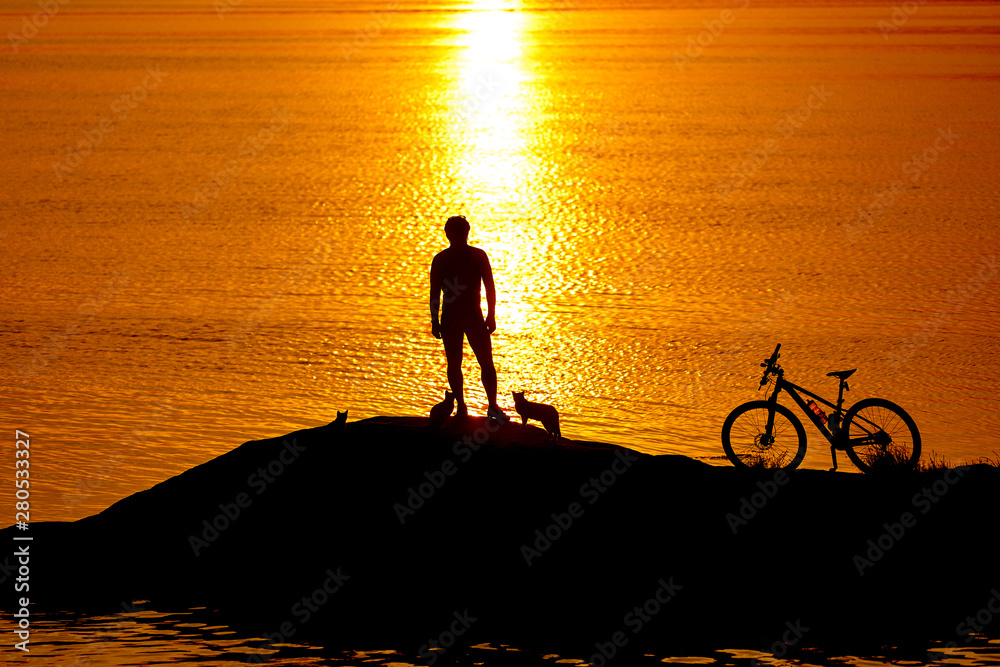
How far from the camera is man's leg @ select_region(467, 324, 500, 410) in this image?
1453 cm

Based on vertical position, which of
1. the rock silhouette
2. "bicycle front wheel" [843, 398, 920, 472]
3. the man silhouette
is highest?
the man silhouette

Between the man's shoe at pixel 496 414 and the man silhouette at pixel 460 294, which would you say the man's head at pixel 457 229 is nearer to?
the man silhouette at pixel 460 294

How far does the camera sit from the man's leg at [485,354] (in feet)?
47.7

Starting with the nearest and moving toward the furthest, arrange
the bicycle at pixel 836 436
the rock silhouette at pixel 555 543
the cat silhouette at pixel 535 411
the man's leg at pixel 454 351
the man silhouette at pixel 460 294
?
the man silhouette at pixel 460 294
the cat silhouette at pixel 535 411
the man's leg at pixel 454 351
the rock silhouette at pixel 555 543
the bicycle at pixel 836 436

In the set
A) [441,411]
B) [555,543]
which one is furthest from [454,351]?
[555,543]

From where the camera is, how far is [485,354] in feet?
48.1

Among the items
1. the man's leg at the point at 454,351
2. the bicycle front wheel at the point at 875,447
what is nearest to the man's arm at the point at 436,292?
the man's leg at the point at 454,351

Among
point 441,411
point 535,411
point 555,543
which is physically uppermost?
point 441,411

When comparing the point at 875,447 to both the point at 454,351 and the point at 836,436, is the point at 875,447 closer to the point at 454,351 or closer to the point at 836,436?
the point at 836,436

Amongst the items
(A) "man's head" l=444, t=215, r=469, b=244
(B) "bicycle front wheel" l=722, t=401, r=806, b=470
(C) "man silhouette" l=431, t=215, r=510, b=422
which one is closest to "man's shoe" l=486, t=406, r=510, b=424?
(C) "man silhouette" l=431, t=215, r=510, b=422

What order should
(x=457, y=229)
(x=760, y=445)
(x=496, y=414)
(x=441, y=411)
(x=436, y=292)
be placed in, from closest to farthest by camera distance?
(x=457, y=229), (x=436, y=292), (x=496, y=414), (x=441, y=411), (x=760, y=445)

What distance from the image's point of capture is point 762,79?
241 feet

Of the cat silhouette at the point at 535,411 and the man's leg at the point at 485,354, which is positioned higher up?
the man's leg at the point at 485,354

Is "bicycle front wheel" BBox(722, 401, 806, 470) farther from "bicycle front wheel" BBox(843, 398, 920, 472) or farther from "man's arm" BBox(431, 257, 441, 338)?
"man's arm" BBox(431, 257, 441, 338)
